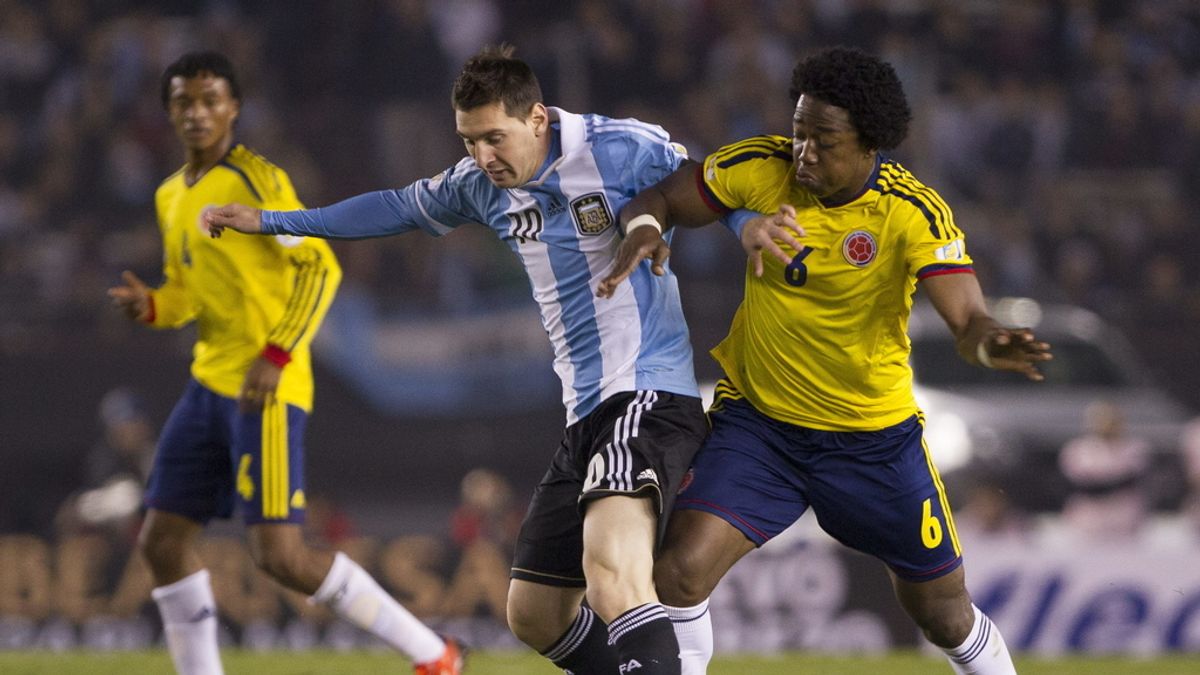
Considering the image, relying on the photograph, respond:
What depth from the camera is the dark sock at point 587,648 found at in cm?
559

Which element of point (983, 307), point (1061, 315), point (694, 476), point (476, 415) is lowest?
point (1061, 315)

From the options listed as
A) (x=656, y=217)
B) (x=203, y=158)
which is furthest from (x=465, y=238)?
(x=656, y=217)

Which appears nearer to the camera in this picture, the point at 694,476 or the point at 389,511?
the point at 694,476

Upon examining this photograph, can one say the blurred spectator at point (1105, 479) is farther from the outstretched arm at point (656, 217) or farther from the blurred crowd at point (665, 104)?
the outstretched arm at point (656, 217)

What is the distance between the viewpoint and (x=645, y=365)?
17.6 ft

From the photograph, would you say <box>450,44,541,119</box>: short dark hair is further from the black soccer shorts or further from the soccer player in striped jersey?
the black soccer shorts

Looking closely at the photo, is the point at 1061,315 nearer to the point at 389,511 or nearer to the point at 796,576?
the point at 796,576

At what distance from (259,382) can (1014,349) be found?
3.26m

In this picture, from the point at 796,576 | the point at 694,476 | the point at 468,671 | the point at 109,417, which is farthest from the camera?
the point at 109,417

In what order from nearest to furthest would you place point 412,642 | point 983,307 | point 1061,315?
1. point 983,307
2. point 412,642
3. point 1061,315

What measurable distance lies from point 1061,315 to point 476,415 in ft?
18.5

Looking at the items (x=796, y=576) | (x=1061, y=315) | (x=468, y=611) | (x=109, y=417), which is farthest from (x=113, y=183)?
(x=1061, y=315)

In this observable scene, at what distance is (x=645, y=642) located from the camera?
4.75 meters

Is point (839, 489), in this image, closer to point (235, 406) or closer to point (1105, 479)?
point (235, 406)
